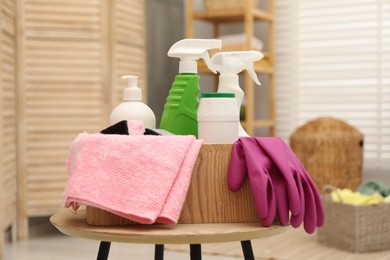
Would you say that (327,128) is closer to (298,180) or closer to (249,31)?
(249,31)

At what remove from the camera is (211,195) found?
1012mm

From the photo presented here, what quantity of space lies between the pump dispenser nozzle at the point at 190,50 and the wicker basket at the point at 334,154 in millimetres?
2513

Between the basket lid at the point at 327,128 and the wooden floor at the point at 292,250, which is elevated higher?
the basket lid at the point at 327,128

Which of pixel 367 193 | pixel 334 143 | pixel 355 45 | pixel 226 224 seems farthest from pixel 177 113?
pixel 355 45

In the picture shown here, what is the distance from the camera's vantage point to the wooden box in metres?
1.01

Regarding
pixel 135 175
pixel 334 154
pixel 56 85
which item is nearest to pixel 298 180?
pixel 135 175

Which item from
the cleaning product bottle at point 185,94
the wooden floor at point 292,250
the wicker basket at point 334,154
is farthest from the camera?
the wicker basket at point 334,154

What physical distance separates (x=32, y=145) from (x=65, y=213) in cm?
209

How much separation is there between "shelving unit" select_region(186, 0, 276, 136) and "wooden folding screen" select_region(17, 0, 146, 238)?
2.18 ft

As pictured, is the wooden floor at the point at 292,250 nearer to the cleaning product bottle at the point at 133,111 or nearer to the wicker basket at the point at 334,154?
the wicker basket at the point at 334,154

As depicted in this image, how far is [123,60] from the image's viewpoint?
342 cm

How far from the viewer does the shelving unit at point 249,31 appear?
364cm

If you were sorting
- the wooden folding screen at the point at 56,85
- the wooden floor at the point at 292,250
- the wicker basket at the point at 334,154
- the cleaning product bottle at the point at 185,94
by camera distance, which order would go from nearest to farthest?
the cleaning product bottle at the point at 185,94
the wooden floor at the point at 292,250
the wooden folding screen at the point at 56,85
the wicker basket at the point at 334,154

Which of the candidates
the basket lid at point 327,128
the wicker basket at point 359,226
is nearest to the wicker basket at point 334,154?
the basket lid at point 327,128
